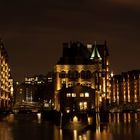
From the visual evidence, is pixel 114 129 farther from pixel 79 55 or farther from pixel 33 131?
pixel 79 55

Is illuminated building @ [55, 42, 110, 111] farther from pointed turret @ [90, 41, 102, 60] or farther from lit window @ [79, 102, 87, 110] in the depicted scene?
lit window @ [79, 102, 87, 110]

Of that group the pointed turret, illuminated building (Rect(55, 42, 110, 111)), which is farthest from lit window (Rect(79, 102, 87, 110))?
the pointed turret

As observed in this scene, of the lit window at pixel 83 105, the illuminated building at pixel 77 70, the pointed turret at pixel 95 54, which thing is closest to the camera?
the lit window at pixel 83 105

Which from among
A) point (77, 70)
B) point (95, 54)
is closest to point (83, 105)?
point (77, 70)

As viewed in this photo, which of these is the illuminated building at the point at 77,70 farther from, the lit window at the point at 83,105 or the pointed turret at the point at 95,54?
the lit window at the point at 83,105

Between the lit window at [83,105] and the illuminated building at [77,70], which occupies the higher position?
the illuminated building at [77,70]

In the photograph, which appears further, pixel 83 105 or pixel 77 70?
pixel 77 70

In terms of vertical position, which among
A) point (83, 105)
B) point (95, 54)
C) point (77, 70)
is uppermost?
point (95, 54)

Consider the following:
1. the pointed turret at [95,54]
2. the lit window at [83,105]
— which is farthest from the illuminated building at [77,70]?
the lit window at [83,105]

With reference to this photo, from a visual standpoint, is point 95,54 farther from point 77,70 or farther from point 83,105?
point 83,105

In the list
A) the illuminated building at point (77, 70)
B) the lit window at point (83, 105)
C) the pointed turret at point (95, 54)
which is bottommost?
the lit window at point (83, 105)

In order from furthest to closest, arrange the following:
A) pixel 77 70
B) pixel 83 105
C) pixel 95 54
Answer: pixel 95 54
pixel 77 70
pixel 83 105

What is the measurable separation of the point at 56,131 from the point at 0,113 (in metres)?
47.0

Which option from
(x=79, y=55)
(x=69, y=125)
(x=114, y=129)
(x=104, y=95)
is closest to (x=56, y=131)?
(x=69, y=125)
